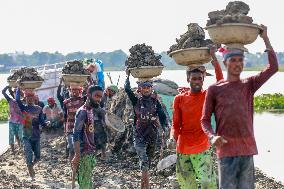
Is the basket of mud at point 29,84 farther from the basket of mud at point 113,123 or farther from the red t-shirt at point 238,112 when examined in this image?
the red t-shirt at point 238,112

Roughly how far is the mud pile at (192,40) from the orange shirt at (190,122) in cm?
49

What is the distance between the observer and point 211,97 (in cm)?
507

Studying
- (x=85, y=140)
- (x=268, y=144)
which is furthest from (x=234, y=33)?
(x=268, y=144)

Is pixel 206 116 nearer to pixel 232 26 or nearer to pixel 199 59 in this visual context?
pixel 232 26

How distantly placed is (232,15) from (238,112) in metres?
1.13

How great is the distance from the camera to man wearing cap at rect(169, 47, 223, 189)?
20.3 feet

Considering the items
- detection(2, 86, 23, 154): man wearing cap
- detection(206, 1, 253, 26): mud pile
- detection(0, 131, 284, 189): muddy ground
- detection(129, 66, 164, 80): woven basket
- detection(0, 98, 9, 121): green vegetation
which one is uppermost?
detection(206, 1, 253, 26): mud pile

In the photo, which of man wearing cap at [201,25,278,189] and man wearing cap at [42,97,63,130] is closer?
man wearing cap at [201,25,278,189]

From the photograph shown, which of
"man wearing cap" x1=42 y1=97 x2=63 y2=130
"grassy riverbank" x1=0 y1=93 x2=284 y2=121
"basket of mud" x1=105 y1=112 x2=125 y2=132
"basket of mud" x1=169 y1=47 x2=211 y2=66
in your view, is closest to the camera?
"basket of mud" x1=169 y1=47 x2=211 y2=66

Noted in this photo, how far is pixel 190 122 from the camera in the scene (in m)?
6.21

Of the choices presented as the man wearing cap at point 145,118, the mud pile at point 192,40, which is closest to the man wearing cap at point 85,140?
the man wearing cap at point 145,118

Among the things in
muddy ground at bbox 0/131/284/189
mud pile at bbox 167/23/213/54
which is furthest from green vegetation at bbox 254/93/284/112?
mud pile at bbox 167/23/213/54

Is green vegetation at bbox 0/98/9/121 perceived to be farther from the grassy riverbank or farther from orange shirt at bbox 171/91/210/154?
orange shirt at bbox 171/91/210/154

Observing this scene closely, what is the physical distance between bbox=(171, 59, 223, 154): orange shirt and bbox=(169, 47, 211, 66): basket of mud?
1.01 feet
